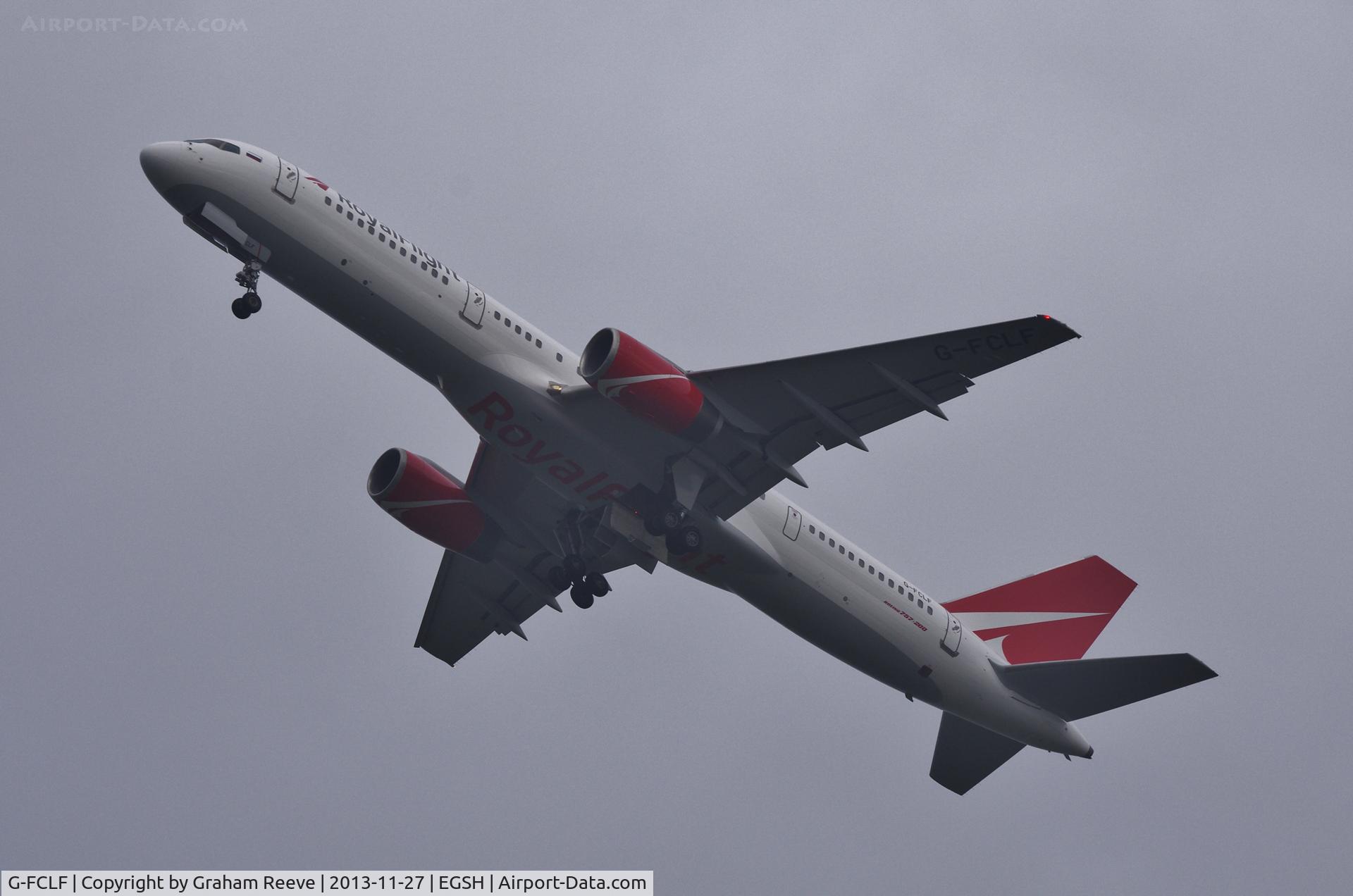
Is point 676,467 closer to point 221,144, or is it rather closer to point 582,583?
point 582,583

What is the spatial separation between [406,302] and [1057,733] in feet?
63.2

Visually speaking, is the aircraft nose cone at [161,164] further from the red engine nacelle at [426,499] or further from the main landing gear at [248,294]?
the red engine nacelle at [426,499]

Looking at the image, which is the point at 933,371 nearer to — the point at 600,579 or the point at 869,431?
the point at 869,431

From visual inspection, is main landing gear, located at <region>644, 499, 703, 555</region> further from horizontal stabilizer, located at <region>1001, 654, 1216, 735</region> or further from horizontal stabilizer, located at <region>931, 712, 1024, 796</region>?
horizontal stabilizer, located at <region>931, 712, 1024, 796</region>

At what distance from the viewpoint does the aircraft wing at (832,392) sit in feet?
95.2

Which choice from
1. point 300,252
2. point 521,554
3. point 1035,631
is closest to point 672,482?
point 521,554

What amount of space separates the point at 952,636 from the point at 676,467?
8.90 meters

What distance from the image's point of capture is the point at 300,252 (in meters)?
30.0

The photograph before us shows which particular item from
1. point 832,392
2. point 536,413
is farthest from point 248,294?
point 832,392

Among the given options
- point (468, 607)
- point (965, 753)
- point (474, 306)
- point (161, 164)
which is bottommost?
point (965, 753)

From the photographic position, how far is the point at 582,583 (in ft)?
119

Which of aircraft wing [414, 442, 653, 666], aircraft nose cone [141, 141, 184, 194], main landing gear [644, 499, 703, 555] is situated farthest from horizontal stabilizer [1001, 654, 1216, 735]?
aircraft nose cone [141, 141, 184, 194]

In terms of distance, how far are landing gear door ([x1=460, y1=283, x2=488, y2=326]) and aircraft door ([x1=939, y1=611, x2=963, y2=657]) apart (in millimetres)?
13949

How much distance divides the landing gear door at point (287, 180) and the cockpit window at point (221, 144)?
35.1 inches
